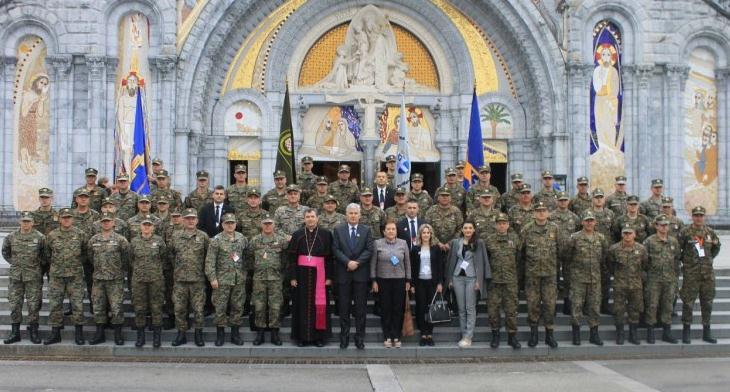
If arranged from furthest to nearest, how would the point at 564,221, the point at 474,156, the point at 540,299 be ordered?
the point at 474,156
the point at 564,221
the point at 540,299

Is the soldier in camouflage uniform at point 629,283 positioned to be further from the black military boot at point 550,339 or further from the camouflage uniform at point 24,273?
the camouflage uniform at point 24,273

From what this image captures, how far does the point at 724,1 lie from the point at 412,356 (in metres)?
15.2

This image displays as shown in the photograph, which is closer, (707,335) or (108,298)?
(108,298)

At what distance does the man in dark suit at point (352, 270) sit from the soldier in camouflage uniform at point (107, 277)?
2.85 meters

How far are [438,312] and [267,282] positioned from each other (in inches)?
90.2

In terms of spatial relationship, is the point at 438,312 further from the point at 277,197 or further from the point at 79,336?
the point at 79,336

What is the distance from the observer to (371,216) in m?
11.1

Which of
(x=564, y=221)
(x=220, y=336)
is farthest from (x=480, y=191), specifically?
(x=220, y=336)

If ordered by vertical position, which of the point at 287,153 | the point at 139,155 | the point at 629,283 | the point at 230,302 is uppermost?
the point at 139,155

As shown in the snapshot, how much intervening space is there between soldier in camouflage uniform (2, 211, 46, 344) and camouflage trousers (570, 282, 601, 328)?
7136 mm

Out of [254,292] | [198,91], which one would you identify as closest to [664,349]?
[254,292]

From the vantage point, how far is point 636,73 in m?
19.5

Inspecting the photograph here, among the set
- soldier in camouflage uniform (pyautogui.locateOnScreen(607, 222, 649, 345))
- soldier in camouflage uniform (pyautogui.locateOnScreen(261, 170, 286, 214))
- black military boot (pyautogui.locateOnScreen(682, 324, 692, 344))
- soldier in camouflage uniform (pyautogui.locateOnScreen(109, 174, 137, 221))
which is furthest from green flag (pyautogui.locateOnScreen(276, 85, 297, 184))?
black military boot (pyautogui.locateOnScreen(682, 324, 692, 344))

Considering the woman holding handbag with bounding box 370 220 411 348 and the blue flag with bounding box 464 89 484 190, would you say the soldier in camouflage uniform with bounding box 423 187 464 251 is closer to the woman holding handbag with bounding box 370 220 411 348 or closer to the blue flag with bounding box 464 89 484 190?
the woman holding handbag with bounding box 370 220 411 348
